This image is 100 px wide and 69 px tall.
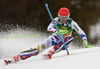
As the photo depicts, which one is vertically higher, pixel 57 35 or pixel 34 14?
pixel 34 14

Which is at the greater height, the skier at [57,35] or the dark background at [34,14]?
the dark background at [34,14]

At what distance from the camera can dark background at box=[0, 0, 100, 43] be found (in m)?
16.3

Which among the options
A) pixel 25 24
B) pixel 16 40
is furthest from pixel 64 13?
pixel 25 24

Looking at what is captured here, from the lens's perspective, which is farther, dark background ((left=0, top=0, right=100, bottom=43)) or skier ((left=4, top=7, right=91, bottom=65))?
dark background ((left=0, top=0, right=100, bottom=43))

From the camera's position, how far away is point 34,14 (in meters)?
17.0

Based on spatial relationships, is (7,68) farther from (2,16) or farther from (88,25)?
(88,25)

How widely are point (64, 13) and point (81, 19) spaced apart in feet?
39.8

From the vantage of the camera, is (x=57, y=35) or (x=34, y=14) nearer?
(x=57, y=35)

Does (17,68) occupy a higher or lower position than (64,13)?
lower

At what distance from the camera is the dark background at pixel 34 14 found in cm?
1634

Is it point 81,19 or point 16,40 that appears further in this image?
point 81,19

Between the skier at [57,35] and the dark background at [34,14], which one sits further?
the dark background at [34,14]

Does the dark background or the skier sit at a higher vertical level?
the dark background

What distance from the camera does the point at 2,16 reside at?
1647cm
